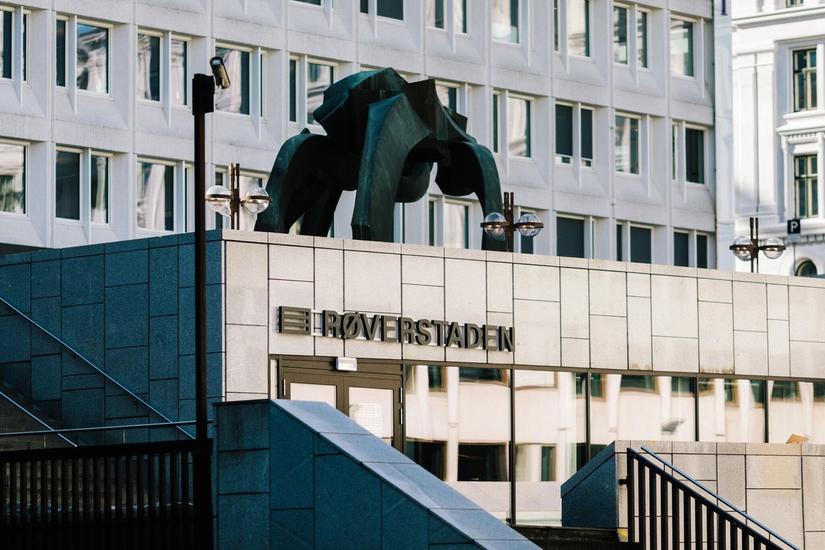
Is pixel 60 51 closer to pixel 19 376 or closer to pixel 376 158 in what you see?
pixel 376 158

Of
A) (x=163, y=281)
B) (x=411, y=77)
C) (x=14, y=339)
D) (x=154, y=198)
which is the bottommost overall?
(x=14, y=339)

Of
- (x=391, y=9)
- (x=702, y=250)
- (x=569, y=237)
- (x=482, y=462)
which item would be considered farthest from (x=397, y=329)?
(x=702, y=250)

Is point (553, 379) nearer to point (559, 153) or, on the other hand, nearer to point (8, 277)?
point (8, 277)

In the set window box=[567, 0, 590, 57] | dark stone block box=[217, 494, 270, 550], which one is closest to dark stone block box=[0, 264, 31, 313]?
dark stone block box=[217, 494, 270, 550]

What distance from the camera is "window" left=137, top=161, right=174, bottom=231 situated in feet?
169

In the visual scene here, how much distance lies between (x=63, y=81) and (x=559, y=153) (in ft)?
58.6

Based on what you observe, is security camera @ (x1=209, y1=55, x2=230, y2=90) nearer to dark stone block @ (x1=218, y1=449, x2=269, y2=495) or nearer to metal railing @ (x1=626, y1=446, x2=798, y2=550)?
dark stone block @ (x1=218, y1=449, x2=269, y2=495)

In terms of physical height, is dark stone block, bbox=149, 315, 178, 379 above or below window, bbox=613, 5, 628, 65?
below

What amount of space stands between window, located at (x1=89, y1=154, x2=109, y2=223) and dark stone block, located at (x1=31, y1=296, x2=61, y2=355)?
21.1 m

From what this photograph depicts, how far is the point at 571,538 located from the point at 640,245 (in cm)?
4301

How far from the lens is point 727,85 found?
68.1 meters

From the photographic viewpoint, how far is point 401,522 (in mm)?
18719

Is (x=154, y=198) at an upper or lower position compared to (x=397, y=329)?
upper

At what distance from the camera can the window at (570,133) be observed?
6278 centimetres
